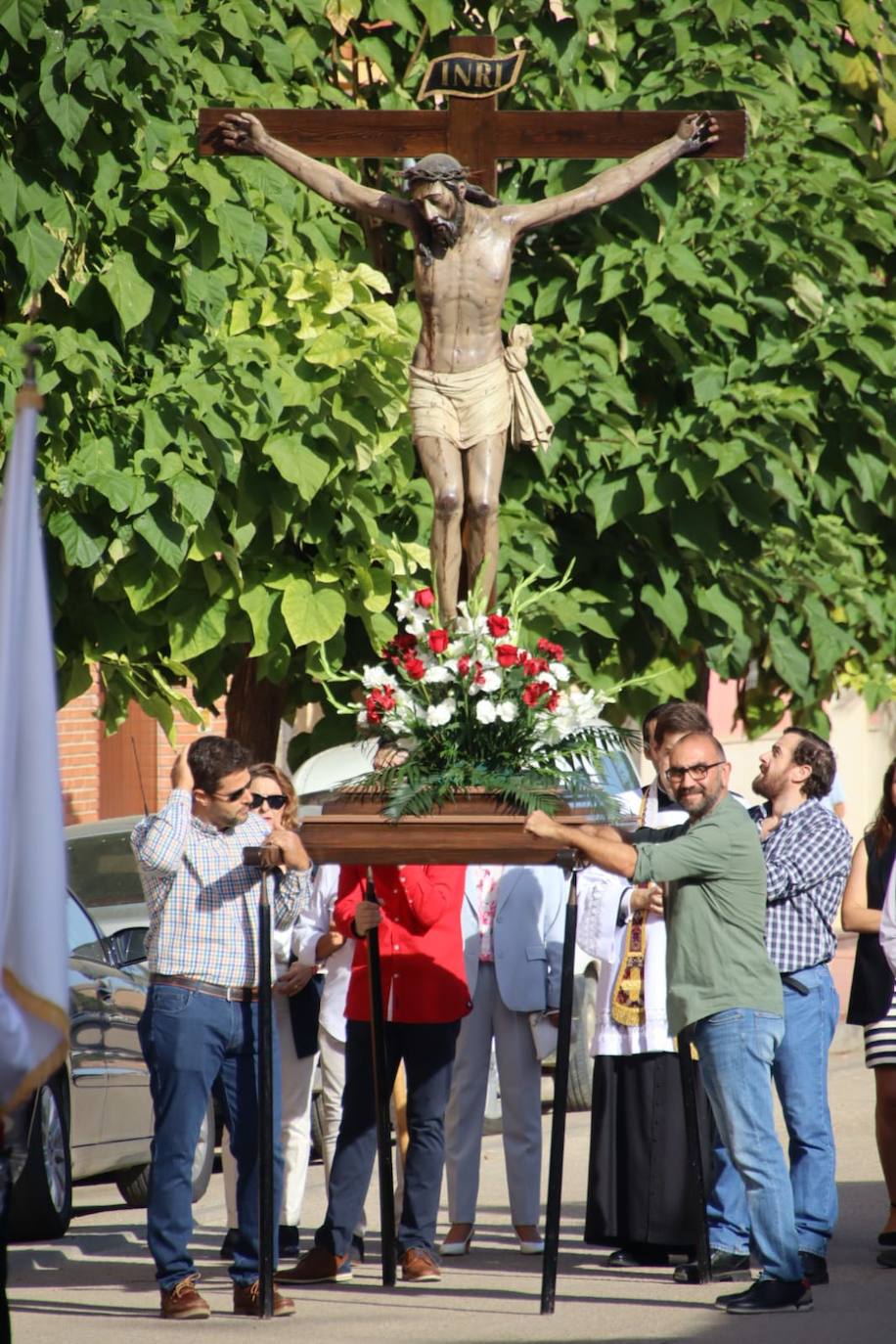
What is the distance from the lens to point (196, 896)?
7.07 metres

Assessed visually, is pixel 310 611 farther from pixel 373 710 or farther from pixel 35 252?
pixel 373 710

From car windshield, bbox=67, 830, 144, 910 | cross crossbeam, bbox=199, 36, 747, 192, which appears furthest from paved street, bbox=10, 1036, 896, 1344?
cross crossbeam, bbox=199, 36, 747, 192

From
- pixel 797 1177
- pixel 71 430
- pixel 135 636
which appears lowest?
pixel 797 1177

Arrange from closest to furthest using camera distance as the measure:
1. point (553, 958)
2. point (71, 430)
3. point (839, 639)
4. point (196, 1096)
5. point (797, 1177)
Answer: point (196, 1096) < point (797, 1177) < point (553, 958) < point (71, 430) < point (839, 639)

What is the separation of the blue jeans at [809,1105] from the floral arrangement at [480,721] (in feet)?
3.73

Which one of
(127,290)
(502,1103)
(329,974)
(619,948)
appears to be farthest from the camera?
(127,290)

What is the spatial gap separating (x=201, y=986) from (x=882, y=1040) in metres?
2.54

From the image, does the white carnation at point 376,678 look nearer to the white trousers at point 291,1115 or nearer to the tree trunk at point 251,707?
the white trousers at point 291,1115

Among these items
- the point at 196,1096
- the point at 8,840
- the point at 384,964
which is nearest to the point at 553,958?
the point at 384,964

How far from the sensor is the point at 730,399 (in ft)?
35.7

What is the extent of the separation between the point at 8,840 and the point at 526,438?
3785mm

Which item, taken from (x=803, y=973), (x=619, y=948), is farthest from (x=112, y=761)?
(x=803, y=973)

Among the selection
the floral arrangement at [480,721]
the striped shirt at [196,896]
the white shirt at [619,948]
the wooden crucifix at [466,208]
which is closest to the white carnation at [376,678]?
the floral arrangement at [480,721]

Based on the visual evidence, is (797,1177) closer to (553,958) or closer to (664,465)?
(553,958)
